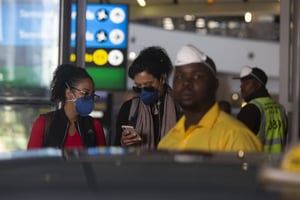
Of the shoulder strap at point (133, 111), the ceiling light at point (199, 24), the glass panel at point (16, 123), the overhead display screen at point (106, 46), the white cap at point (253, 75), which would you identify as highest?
the ceiling light at point (199, 24)

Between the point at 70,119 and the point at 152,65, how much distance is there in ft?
3.13

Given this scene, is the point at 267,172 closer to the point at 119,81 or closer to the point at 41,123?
the point at 41,123

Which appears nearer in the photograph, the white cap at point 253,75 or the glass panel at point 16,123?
the white cap at point 253,75

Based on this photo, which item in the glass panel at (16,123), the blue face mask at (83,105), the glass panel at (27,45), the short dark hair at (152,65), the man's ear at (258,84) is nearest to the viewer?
the blue face mask at (83,105)

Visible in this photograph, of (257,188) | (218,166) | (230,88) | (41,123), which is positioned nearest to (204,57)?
(41,123)

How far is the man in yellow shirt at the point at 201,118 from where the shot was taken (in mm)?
4328

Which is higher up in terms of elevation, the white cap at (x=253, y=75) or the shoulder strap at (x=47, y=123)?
the white cap at (x=253, y=75)

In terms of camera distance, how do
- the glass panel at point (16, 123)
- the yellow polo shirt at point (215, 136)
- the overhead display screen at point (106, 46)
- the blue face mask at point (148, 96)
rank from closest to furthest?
the yellow polo shirt at point (215, 136) < the blue face mask at point (148, 96) < the glass panel at point (16, 123) < the overhead display screen at point (106, 46)

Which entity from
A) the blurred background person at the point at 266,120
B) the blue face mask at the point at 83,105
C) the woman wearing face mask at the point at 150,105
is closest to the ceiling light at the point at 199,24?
the blurred background person at the point at 266,120

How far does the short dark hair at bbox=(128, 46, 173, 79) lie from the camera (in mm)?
6898

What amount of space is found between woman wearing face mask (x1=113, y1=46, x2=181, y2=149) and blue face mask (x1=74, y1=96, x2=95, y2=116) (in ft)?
0.96

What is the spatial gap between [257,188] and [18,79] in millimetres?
7026

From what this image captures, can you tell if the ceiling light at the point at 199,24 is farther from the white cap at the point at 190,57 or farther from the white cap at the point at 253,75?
the white cap at the point at 190,57

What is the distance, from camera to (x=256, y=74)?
27.7ft
